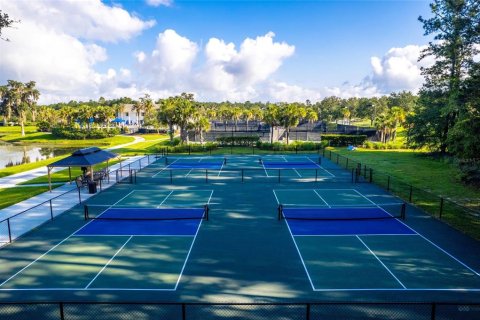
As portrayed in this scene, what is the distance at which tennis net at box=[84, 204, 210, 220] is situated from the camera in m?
17.3

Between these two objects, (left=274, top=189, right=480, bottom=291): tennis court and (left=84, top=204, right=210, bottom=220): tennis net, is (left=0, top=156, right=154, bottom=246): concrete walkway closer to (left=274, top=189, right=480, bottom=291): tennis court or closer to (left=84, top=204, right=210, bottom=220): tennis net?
(left=84, top=204, right=210, bottom=220): tennis net

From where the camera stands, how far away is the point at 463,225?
16.0 metres

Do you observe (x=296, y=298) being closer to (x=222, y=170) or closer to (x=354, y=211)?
(x=354, y=211)

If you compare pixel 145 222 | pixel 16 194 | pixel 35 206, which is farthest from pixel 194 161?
pixel 35 206

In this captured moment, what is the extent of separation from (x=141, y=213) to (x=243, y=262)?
8.42 m

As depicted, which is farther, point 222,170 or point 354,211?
point 222,170

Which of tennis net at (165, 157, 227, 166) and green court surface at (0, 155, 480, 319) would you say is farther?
tennis net at (165, 157, 227, 166)

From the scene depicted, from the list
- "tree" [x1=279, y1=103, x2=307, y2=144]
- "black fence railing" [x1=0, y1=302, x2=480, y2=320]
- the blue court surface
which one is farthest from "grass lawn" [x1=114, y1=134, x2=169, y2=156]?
"black fence railing" [x1=0, y1=302, x2=480, y2=320]

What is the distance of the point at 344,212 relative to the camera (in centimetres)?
1842

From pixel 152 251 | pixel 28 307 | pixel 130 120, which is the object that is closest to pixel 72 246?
pixel 152 251

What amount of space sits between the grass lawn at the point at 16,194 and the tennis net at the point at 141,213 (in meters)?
5.04

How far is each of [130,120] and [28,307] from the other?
116 metres

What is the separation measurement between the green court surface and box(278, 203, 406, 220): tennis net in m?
0.28

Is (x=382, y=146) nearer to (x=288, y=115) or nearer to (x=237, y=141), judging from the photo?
(x=288, y=115)
